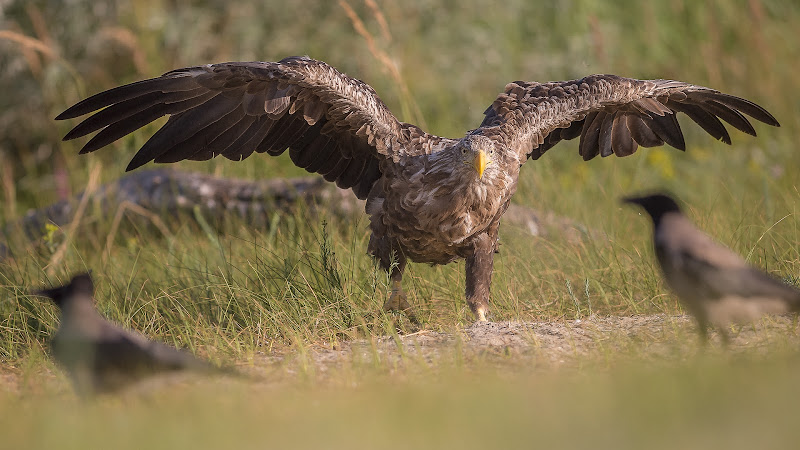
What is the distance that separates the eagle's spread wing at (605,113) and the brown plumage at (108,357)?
8.31 feet

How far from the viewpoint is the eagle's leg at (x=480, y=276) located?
5520 mm

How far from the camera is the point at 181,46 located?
9.80 meters

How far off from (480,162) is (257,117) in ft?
4.36

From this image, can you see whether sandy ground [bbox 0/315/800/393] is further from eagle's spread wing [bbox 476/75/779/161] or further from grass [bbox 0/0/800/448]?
eagle's spread wing [bbox 476/75/779/161]

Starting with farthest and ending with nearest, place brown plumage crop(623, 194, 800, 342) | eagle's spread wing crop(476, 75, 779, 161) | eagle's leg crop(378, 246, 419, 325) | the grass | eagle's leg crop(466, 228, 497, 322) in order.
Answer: eagle's spread wing crop(476, 75, 779, 161), eagle's leg crop(378, 246, 419, 325), eagle's leg crop(466, 228, 497, 322), brown plumage crop(623, 194, 800, 342), the grass

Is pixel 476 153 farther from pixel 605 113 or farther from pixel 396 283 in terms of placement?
pixel 605 113

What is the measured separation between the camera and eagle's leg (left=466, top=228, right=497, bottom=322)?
5520 millimetres

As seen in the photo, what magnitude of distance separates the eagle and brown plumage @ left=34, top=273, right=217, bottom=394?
137 cm

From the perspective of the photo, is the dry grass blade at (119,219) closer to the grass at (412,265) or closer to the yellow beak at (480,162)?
the grass at (412,265)

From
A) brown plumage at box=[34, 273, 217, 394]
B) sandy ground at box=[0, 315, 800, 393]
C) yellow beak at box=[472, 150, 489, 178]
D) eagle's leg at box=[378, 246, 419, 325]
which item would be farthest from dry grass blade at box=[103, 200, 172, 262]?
brown plumage at box=[34, 273, 217, 394]

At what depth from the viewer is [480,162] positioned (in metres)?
5.12

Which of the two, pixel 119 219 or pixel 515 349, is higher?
pixel 119 219

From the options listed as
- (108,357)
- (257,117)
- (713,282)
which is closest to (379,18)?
(257,117)

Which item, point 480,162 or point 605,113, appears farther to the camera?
point 605,113
